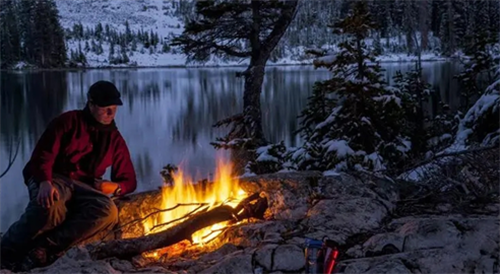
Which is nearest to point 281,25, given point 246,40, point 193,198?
point 246,40

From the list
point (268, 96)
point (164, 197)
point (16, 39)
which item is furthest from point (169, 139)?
point (16, 39)

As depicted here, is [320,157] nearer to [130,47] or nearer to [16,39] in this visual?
[16,39]

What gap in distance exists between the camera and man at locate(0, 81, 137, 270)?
3781 millimetres

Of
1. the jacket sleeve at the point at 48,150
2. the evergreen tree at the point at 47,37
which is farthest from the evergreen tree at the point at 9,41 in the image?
the jacket sleeve at the point at 48,150

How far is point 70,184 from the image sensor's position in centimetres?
414

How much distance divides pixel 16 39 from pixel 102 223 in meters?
95.0

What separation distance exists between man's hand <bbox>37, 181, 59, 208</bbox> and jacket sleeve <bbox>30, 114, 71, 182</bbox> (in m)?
0.08

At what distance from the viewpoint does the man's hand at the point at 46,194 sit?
148 inches

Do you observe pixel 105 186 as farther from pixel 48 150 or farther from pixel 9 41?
pixel 9 41

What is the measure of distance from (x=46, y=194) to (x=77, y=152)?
1.77 feet

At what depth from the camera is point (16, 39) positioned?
87875 mm

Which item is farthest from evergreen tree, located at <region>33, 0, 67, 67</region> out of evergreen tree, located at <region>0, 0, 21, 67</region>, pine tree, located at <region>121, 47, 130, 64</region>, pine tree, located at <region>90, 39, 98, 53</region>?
pine tree, located at <region>90, 39, 98, 53</region>

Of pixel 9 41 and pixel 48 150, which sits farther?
pixel 9 41

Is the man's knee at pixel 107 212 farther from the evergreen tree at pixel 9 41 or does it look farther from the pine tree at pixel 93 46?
the pine tree at pixel 93 46
